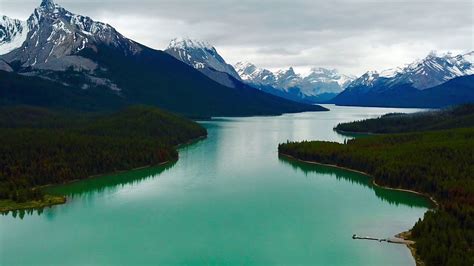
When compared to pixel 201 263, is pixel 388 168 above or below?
above

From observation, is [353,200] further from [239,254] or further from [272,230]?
[239,254]

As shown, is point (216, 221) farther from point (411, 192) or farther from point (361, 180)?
point (361, 180)

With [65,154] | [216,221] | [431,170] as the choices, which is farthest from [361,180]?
[65,154]

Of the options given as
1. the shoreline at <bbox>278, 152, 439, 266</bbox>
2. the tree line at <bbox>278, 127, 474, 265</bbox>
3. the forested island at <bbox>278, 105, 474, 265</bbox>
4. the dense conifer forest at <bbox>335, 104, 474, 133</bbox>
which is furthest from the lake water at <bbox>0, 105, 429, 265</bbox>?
the dense conifer forest at <bbox>335, 104, 474, 133</bbox>

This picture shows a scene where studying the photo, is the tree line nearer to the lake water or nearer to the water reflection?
the water reflection

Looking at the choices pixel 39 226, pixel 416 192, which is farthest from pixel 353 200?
pixel 39 226

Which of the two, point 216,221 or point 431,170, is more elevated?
point 431,170
